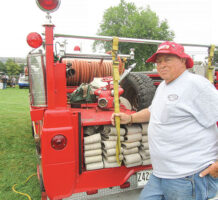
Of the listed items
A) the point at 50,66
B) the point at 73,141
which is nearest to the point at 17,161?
the point at 73,141

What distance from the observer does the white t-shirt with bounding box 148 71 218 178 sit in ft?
4.58

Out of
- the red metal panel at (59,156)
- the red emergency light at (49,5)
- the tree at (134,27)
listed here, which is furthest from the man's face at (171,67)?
the tree at (134,27)

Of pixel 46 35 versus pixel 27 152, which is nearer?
pixel 46 35

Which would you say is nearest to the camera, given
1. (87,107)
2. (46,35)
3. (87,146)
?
(46,35)

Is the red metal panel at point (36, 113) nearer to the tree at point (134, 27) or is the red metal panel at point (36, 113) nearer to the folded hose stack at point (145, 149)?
the folded hose stack at point (145, 149)

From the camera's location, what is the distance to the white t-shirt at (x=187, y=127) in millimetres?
1396

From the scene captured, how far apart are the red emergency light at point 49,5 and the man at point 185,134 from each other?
102cm

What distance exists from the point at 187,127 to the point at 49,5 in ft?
5.11

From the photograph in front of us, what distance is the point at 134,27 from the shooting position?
31.1 m

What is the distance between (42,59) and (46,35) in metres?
0.25

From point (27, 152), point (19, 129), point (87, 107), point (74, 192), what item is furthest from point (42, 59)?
point (19, 129)

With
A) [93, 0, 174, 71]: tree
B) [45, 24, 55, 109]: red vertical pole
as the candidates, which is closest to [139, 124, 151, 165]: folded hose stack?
[45, 24, 55, 109]: red vertical pole

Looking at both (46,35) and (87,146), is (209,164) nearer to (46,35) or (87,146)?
(87,146)

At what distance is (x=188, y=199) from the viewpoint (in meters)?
1.46
